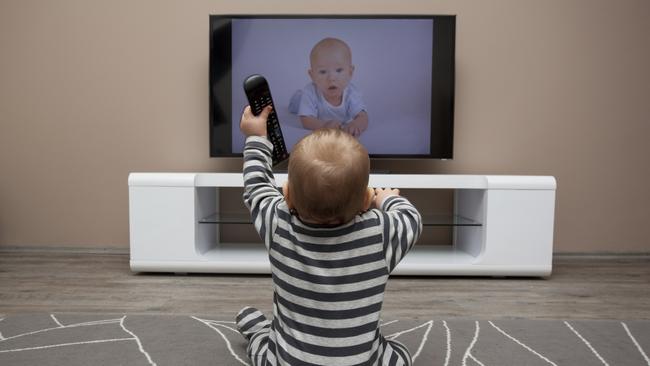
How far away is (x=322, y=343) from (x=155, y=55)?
2270 millimetres

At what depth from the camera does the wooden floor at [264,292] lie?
1.84 metres

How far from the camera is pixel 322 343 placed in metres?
0.98

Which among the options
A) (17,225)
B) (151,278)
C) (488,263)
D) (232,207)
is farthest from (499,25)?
(17,225)

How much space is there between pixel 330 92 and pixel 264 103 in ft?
4.96

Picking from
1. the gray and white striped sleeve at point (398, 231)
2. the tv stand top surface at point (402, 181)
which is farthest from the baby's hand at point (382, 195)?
the tv stand top surface at point (402, 181)

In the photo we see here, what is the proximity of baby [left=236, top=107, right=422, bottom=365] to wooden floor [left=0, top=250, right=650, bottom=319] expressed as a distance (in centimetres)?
79

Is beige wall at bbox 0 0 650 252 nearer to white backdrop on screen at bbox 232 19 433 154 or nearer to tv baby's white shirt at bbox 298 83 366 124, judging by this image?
white backdrop on screen at bbox 232 19 433 154

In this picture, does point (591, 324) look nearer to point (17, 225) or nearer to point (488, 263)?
point (488, 263)

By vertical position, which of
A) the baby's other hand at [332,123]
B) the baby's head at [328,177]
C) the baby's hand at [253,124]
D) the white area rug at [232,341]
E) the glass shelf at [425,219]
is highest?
the baby's other hand at [332,123]

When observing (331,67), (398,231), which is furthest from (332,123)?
(398,231)

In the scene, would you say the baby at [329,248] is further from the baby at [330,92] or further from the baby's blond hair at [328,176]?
the baby at [330,92]

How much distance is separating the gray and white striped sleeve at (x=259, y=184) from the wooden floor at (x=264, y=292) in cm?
82

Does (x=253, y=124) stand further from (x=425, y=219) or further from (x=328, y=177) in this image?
(x=425, y=219)

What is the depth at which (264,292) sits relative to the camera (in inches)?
82.7
